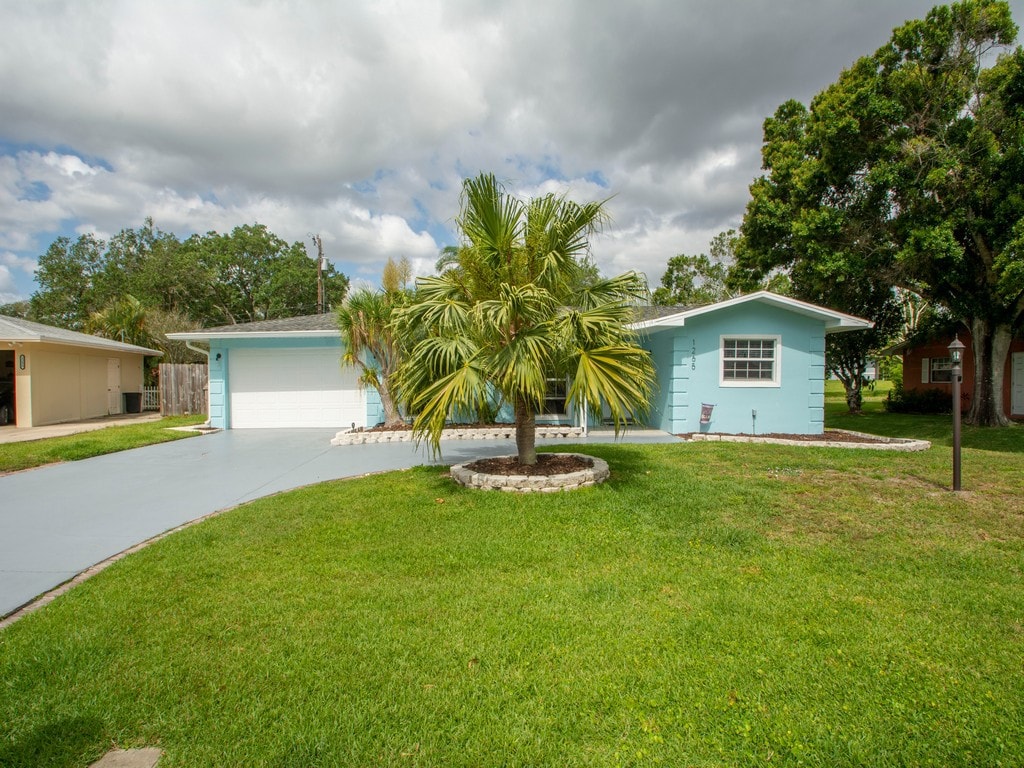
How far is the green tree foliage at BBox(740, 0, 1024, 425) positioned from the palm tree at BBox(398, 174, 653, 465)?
9469mm

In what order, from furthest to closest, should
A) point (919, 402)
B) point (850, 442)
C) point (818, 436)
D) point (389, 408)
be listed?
point (919, 402)
point (389, 408)
point (818, 436)
point (850, 442)

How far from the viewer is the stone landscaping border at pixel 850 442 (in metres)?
9.47

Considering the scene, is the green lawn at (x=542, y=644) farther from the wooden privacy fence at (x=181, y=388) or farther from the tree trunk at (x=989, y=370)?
the wooden privacy fence at (x=181, y=388)

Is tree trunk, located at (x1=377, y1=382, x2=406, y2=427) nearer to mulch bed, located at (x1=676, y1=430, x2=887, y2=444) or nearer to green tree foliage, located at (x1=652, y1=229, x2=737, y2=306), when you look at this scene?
mulch bed, located at (x1=676, y1=430, x2=887, y2=444)

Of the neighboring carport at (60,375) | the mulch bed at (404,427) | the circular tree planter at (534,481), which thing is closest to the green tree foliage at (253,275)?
the neighboring carport at (60,375)

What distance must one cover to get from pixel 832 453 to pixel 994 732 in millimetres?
7543

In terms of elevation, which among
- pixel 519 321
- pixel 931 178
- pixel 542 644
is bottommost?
pixel 542 644

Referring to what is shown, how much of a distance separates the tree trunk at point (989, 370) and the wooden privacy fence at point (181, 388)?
23.9 m

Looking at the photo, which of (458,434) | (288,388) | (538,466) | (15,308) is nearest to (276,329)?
(288,388)

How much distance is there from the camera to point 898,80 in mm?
12109

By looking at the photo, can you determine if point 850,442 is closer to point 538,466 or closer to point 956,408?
point 956,408

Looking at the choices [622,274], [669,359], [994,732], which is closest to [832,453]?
[669,359]

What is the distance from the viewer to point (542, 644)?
2.99 m

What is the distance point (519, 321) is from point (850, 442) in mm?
8110
